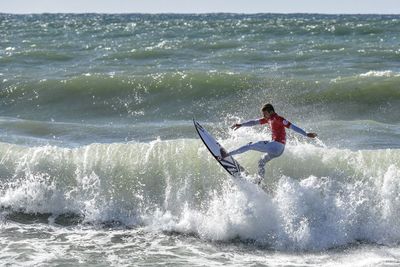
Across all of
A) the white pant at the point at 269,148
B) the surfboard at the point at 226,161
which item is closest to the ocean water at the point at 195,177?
the surfboard at the point at 226,161

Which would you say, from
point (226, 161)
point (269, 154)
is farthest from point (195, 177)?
point (269, 154)

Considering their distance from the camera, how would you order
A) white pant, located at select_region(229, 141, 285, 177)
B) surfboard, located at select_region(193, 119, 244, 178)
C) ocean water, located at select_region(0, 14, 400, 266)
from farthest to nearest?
1. surfboard, located at select_region(193, 119, 244, 178)
2. white pant, located at select_region(229, 141, 285, 177)
3. ocean water, located at select_region(0, 14, 400, 266)

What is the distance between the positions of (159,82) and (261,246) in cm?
1203

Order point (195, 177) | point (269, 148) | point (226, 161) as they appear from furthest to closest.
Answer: point (195, 177), point (226, 161), point (269, 148)

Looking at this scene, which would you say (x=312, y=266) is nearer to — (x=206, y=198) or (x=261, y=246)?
(x=261, y=246)

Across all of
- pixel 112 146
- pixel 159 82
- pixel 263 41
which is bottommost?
pixel 112 146

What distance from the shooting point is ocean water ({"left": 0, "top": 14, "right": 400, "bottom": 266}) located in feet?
35.0

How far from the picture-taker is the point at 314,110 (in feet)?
62.2

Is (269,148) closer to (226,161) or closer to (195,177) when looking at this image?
(226,161)

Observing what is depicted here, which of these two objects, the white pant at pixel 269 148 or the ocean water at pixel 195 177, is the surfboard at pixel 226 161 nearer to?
the ocean water at pixel 195 177

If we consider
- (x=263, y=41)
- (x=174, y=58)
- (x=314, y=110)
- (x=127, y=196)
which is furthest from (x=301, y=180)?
(x=263, y=41)

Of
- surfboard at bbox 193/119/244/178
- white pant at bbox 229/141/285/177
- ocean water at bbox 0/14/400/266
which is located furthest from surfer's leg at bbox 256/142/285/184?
surfboard at bbox 193/119/244/178

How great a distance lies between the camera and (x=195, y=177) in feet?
41.0

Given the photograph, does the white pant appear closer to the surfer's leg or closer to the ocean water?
the surfer's leg
